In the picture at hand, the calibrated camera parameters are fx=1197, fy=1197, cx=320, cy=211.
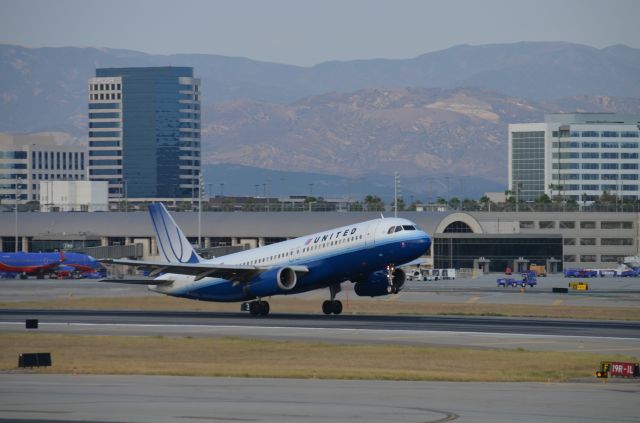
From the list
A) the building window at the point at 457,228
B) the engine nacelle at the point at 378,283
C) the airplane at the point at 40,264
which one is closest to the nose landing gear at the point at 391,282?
the engine nacelle at the point at 378,283

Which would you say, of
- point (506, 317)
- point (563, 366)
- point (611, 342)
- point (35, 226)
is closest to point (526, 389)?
point (563, 366)

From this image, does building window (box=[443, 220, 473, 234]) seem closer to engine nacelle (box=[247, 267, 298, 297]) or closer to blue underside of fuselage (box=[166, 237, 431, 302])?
blue underside of fuselage (box=[166, 237, 431, 302])

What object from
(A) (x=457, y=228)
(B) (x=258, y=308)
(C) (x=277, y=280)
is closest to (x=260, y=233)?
(A) (x=457, y=228)

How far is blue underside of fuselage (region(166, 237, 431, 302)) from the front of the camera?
76500mm

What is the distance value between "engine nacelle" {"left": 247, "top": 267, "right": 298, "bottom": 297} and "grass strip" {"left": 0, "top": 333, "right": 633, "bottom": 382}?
44.2ft

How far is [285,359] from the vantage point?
56281 millimetres

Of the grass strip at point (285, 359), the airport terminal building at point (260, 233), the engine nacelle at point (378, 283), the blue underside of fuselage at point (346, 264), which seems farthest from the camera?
the airport terminal building at point (260, 233)

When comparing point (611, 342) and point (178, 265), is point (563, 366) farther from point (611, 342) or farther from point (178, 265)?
point (178, 265)

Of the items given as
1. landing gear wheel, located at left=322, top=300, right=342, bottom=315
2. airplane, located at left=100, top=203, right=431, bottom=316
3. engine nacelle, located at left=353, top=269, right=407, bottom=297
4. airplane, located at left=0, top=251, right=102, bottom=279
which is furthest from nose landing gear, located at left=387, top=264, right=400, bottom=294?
airplane, located at left=0, top=251, right=102, bottom=279

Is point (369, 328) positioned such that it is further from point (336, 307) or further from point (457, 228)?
point (457, 228)

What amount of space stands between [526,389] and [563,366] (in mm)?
9558

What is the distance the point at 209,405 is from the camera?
38812mm

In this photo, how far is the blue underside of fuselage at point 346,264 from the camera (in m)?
76.5

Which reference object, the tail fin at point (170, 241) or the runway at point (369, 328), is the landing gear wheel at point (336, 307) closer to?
the runway at point (369, 328)
